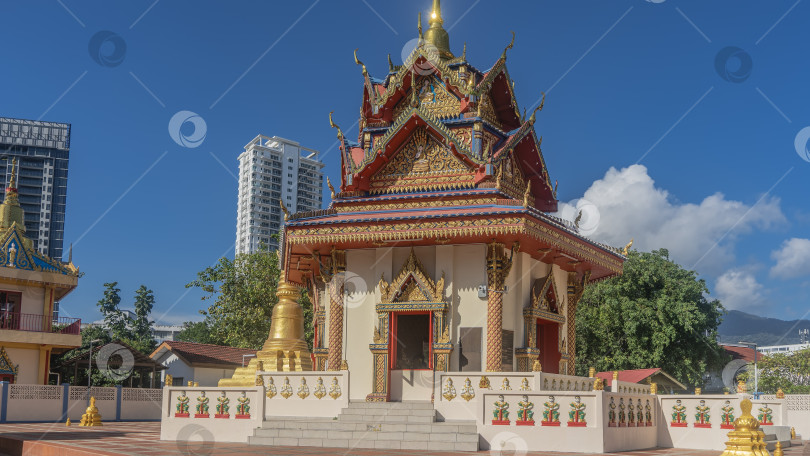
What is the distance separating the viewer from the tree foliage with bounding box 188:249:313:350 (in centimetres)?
3953

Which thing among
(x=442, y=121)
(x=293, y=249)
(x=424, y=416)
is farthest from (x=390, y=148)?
(x=424, y=416)

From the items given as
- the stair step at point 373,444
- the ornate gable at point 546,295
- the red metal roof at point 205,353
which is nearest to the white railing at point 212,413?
the stair step at point 373,444

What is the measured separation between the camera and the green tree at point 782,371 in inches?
1921

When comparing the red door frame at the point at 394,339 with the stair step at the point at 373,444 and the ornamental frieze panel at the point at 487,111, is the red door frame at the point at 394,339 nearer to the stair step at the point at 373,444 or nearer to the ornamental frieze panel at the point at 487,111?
the stair step at the point at 373,444

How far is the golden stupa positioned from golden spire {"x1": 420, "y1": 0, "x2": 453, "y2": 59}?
6848 mm

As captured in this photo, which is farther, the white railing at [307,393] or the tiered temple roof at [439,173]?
the tiered temple roof at [439,173]

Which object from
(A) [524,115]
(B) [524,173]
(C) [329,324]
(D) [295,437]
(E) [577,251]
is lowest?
(D) [295,437]

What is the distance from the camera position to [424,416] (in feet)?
49.0

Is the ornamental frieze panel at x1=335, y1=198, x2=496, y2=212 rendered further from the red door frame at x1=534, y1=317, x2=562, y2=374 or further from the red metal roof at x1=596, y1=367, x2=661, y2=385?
the red metal roof at x1=596, y1=367, x2=661, y2=385

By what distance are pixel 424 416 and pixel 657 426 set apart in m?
4.47

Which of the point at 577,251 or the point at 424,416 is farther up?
the point at 577,251

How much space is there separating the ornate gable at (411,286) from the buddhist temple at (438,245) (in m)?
0.03

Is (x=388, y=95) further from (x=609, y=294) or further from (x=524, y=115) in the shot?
(x=609, y=294)

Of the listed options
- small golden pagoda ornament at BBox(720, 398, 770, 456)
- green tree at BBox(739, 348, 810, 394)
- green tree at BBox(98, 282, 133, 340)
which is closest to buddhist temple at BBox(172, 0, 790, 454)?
small golden pagoda ornament at BBox(720, 398, 770, 456)
